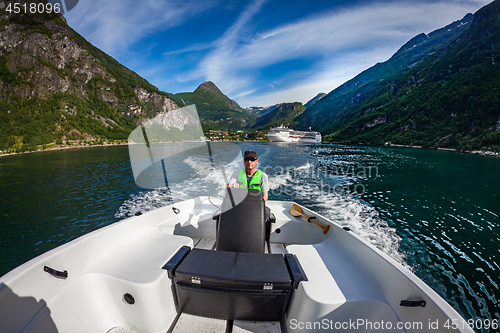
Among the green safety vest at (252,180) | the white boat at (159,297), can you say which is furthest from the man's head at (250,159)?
the white boat at (159,297)

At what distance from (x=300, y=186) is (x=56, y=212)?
42.5ft

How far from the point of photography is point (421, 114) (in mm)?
74188

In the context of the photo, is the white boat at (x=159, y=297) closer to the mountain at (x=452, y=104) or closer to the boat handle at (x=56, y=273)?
the boat handle at (x=56, y=273)

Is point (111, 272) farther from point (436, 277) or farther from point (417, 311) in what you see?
point (436, 277)

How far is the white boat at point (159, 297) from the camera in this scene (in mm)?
1740

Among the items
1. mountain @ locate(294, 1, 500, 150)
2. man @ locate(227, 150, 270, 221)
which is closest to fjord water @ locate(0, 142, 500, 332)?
man @ locate(227, 150, 270, 221)

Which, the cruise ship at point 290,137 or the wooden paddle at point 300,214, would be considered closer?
the wooden paddle at point 300,214

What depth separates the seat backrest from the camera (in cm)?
269

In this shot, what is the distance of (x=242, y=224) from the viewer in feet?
9.14

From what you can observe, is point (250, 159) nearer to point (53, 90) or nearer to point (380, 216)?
point (380, 216)

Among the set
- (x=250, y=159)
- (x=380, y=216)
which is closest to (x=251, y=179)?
(x=250, y=159)

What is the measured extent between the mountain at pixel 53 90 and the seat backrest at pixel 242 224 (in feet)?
272

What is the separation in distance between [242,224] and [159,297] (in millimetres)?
1247

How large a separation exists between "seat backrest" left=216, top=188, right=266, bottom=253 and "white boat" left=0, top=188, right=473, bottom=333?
0.64 m
